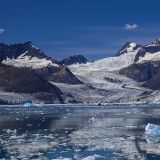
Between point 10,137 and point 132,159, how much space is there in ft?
85.0

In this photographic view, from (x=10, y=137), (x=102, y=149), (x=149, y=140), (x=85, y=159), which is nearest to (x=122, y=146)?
(x=102, y=149)

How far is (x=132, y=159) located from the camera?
45.7 meters

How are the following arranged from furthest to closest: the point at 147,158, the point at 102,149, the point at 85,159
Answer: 1. the point at 102,149
2. the point at 147,158
3. the point at 85,159

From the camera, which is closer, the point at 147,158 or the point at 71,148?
the point at 147,158

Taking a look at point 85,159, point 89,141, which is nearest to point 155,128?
point 89,141

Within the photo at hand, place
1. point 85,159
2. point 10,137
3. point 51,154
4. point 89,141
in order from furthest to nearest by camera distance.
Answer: point 10,137, point 89,141, point 51,154, point 85,159

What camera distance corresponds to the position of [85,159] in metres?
43.4

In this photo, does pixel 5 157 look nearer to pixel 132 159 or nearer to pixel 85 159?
pixel 85 159

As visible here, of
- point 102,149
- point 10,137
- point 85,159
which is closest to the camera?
point 85,159

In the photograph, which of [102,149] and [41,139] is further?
[41,139]

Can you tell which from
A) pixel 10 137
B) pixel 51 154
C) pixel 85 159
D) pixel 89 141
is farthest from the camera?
pixel 10 137

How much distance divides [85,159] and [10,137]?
25.8 meters

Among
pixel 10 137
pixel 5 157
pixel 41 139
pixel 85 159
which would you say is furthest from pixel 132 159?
pixel 10 137

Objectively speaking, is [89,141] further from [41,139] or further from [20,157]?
[20,157]
